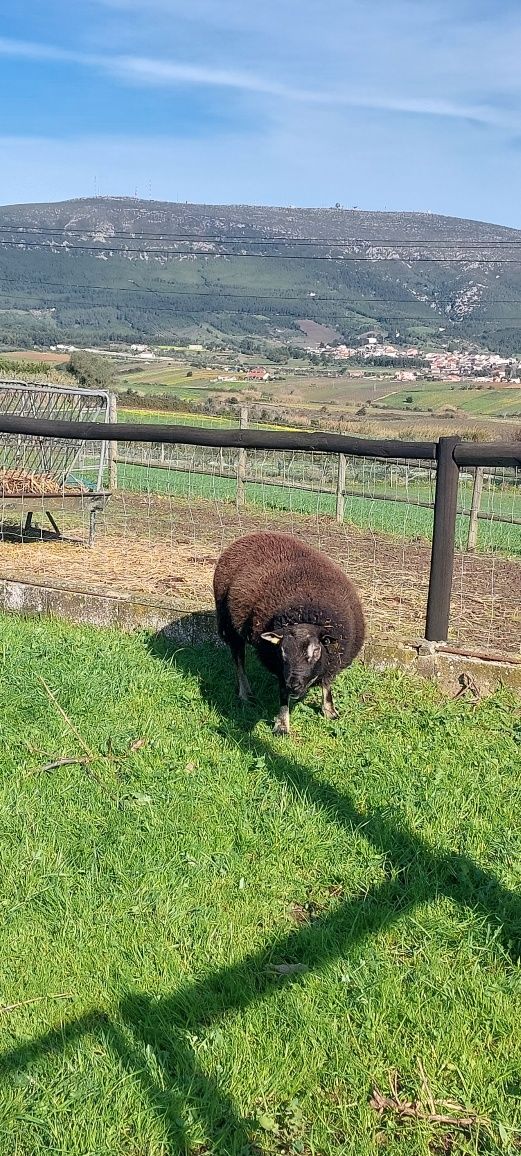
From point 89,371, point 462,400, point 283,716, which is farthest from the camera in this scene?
point 462,400

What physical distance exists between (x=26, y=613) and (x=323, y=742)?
3.31 m

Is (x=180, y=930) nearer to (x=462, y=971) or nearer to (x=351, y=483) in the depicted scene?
(x=462, y=971)

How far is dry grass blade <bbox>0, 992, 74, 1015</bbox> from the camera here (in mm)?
3475

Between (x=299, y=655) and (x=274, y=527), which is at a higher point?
(x=299, y=655)

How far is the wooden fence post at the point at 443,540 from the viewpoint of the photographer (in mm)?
6480

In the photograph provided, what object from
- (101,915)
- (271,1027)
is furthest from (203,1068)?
(101,915)

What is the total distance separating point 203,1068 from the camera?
3.19 m

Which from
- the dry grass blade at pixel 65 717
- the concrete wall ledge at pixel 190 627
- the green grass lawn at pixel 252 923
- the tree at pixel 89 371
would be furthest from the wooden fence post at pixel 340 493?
the tree at pixel 89 371

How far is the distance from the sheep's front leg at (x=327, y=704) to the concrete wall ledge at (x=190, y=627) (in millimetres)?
738

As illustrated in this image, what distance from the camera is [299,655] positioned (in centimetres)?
570

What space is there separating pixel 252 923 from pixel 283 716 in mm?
1935

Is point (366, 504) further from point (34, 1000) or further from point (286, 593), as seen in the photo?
point (34, 1000)

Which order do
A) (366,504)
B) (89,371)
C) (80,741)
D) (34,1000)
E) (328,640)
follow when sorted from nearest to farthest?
(34,1000) < (80,741) < (328,640) < (366,504) < (89,371)

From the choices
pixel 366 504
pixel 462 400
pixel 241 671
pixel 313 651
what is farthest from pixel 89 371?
pixel 313 651
